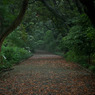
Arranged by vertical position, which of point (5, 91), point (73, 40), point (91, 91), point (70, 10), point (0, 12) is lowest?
point (91, 91)

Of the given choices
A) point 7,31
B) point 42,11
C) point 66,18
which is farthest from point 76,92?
point 42,11

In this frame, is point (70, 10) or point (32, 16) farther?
point (32, 16)

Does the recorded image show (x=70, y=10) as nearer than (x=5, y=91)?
No

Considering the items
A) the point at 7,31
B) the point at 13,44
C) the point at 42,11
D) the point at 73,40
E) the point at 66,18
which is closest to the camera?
the point at 7,31

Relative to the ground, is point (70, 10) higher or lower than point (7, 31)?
higher

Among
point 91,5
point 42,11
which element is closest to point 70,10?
point 42,11

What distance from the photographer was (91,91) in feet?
17.2

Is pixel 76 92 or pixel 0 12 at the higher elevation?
pixel 0 12

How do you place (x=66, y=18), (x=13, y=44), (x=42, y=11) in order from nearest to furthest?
(x=66, y=18) → (x=13, y=44) → (x=42, y=11)

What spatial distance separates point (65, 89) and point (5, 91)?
92.5 inches

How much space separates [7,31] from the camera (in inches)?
340

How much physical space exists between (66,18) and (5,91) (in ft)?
48.4

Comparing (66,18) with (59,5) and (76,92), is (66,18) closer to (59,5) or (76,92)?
(59,5)

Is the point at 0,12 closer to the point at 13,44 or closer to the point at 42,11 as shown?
the point at 13,44
